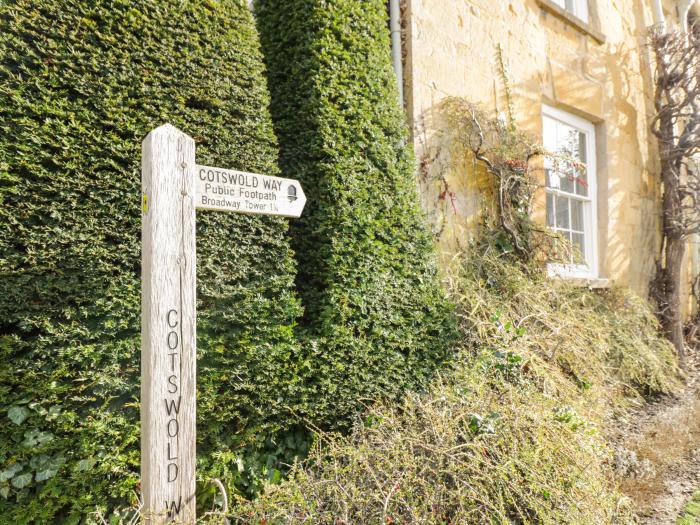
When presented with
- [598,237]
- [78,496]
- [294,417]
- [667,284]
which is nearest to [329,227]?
[294,417]

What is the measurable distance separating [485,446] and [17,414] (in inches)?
82.5

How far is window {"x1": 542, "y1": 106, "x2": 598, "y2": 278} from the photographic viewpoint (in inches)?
222

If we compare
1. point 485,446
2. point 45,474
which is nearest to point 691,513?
point 485,446

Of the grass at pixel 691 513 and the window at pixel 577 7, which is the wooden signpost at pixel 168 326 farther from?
the window at pixel 577 7

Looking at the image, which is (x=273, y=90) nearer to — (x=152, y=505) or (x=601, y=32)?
(x=152, y=505)

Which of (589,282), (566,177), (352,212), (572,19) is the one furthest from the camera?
(566,177)

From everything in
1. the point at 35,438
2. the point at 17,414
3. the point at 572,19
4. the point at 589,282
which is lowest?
the point at 35,438

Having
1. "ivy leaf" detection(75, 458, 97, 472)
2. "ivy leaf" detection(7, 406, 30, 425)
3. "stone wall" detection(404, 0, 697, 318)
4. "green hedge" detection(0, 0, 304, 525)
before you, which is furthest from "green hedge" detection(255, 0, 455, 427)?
"ivy leaf" detection(7, 406, 30, 425)

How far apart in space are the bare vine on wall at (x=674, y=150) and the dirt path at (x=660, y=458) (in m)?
2.71

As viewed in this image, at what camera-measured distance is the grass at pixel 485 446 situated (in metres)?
2.00

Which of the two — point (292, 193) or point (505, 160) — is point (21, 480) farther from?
point (505, 160)

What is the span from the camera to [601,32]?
6141 millimetres

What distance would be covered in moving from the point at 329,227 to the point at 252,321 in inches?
32.4

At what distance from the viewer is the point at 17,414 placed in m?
1.98
